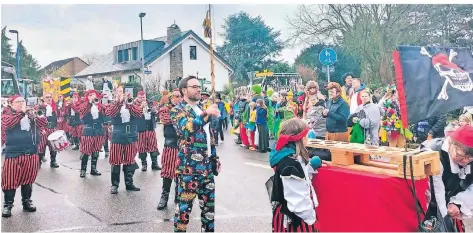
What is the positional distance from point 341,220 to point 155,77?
29054 mm

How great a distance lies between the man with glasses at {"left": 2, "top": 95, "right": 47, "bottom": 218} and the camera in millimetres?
6320

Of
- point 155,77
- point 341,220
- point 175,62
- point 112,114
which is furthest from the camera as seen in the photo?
point 175,62

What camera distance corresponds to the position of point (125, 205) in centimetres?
683

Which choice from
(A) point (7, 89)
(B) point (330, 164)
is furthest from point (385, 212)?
(A) point (7, 89)

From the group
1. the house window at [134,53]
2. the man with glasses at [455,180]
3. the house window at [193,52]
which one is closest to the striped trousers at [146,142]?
the man with glasses at [455,180]

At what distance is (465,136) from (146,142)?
717cm

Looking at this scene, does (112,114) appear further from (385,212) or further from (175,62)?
(175,62)

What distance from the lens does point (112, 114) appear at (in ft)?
25.2

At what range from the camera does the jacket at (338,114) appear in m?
7.35

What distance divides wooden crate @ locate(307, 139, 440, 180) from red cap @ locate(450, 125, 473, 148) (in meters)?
0.37

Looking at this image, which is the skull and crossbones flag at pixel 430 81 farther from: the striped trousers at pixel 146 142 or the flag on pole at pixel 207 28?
the striped trousers at pixel 146 142

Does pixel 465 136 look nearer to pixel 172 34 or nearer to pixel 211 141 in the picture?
pixel 211 141

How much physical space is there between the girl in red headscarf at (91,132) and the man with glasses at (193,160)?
5331 mm

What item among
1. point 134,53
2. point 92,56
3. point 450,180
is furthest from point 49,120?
point 92,56
